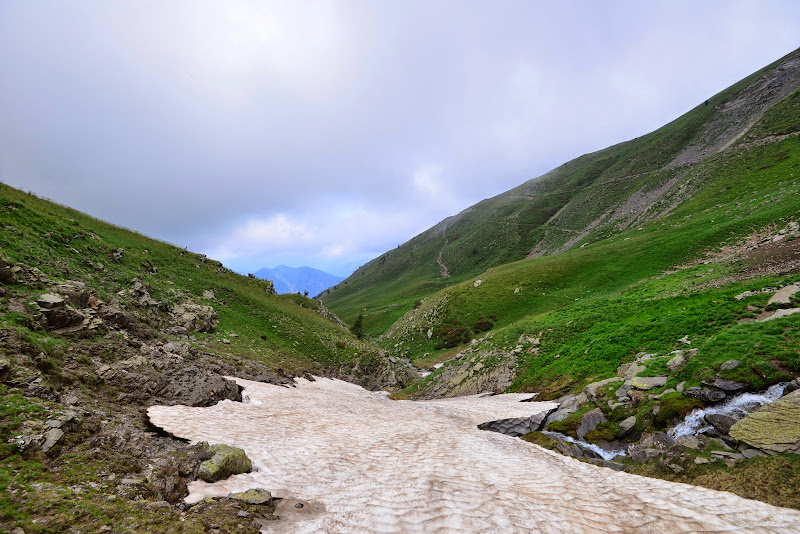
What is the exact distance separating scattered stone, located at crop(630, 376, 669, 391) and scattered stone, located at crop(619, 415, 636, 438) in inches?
78.4

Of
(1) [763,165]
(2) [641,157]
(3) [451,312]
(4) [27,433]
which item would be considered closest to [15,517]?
(4) [27,433]

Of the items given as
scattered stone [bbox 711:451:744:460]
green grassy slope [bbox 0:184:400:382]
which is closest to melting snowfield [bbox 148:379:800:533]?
scattered stone [bbox 711:451:744:460]

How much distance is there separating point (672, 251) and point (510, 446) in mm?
57315

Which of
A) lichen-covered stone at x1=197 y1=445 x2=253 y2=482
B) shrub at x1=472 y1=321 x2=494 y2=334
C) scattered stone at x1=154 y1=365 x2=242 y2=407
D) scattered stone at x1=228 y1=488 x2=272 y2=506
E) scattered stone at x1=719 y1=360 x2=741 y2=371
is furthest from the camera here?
shrub at x1=472 y1=321 x2=494 y2=334

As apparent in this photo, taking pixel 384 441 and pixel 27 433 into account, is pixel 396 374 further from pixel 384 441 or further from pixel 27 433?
pixel 27 433

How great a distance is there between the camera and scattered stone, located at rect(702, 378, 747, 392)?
529 inches

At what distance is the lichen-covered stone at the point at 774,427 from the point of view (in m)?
10.3

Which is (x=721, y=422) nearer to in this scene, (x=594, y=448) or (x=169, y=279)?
(x=594, y=448)

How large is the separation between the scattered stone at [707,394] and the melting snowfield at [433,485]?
525cm

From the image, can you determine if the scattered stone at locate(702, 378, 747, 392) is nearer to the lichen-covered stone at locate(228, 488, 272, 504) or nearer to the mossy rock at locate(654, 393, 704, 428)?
the mossy rock at locate(654, 393, 704, 428)

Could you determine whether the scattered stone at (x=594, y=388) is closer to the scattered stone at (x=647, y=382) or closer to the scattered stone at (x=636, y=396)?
the scattered stone at (x=647, y=382)

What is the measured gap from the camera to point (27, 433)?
27.9 ft

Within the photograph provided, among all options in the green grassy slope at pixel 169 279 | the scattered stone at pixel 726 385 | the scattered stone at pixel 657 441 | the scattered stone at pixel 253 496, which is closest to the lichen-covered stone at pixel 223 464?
the scattered stone at pixel 253 496

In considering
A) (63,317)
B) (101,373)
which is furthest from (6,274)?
(101,373)
